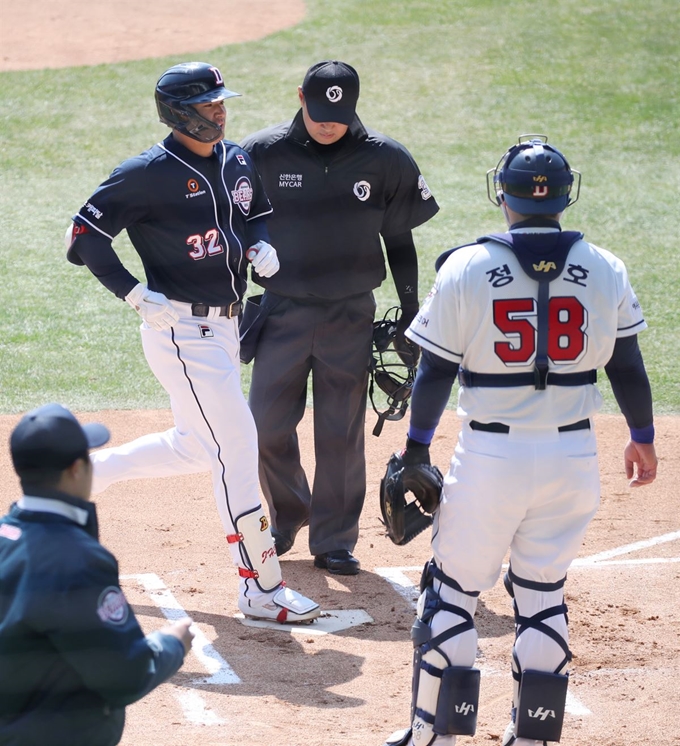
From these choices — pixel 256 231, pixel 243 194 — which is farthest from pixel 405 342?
pixel 243 194

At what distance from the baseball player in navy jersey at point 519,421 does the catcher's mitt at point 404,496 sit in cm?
4

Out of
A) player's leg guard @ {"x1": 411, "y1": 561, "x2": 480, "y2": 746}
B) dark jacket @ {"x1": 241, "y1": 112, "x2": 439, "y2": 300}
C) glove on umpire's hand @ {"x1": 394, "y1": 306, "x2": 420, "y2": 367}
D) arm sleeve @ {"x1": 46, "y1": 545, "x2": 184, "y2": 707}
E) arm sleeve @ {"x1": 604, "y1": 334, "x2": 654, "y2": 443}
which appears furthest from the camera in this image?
glove on umpire's hand @ {"x1": 394, "y1": 306, "x2": 420, "y2": 367}

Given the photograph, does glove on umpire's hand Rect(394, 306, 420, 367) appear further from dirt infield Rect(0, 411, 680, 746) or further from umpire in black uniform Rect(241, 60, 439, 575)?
dirt infield Rect(0, 411, 680, 746)

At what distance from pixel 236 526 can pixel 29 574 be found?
82.4 inches

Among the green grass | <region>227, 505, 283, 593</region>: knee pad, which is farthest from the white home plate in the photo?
the green grass

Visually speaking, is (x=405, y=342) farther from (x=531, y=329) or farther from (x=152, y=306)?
(x=531, y=329)

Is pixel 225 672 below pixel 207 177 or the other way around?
below

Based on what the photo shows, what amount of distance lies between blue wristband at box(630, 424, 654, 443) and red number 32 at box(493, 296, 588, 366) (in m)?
0.45

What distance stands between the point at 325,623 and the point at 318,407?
3.43ft

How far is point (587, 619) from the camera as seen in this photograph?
4477mm

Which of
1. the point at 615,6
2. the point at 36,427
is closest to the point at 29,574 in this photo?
the point at 36,427

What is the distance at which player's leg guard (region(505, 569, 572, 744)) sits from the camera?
10.5ft

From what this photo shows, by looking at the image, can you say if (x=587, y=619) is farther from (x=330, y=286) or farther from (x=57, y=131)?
(x=57, y=131)

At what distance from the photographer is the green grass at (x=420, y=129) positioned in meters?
8.51
